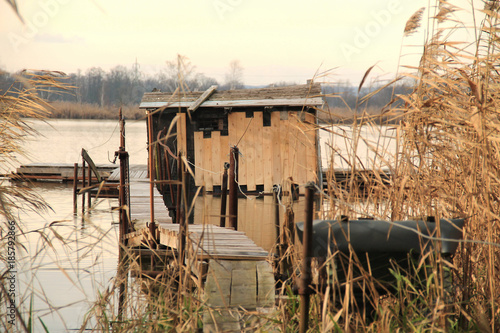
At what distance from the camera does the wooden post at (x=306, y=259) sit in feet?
10.2

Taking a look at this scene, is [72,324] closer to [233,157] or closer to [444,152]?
[233,157]

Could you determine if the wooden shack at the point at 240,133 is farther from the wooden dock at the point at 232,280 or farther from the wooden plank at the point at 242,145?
the wooden dock at the point at 232,280

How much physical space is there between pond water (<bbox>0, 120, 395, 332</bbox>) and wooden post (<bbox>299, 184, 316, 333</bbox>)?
1.92 feet

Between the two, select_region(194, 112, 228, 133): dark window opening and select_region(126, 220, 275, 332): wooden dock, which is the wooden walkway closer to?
select_region(126, 220, 275, 332): wooden dock

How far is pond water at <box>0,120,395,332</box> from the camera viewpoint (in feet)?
12.8

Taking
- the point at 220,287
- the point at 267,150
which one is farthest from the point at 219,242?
the point at 267,150

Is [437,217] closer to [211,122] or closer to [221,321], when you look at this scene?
[221,321]

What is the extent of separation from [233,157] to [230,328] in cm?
526

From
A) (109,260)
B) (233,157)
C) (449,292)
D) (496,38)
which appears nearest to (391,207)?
(449,292)

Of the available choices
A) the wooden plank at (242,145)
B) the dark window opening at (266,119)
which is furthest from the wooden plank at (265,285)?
the dark window opening at (266,119)

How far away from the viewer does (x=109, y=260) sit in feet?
40.0

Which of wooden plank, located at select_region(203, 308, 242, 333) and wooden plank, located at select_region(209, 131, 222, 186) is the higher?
wooden plank, located at select_region(209, 131, 222, 186)

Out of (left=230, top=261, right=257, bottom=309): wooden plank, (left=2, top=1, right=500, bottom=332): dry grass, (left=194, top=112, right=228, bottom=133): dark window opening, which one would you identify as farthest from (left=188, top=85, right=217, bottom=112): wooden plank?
(left=2, top=1, right=500, bottom=332): dry grass

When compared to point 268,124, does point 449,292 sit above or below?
below
